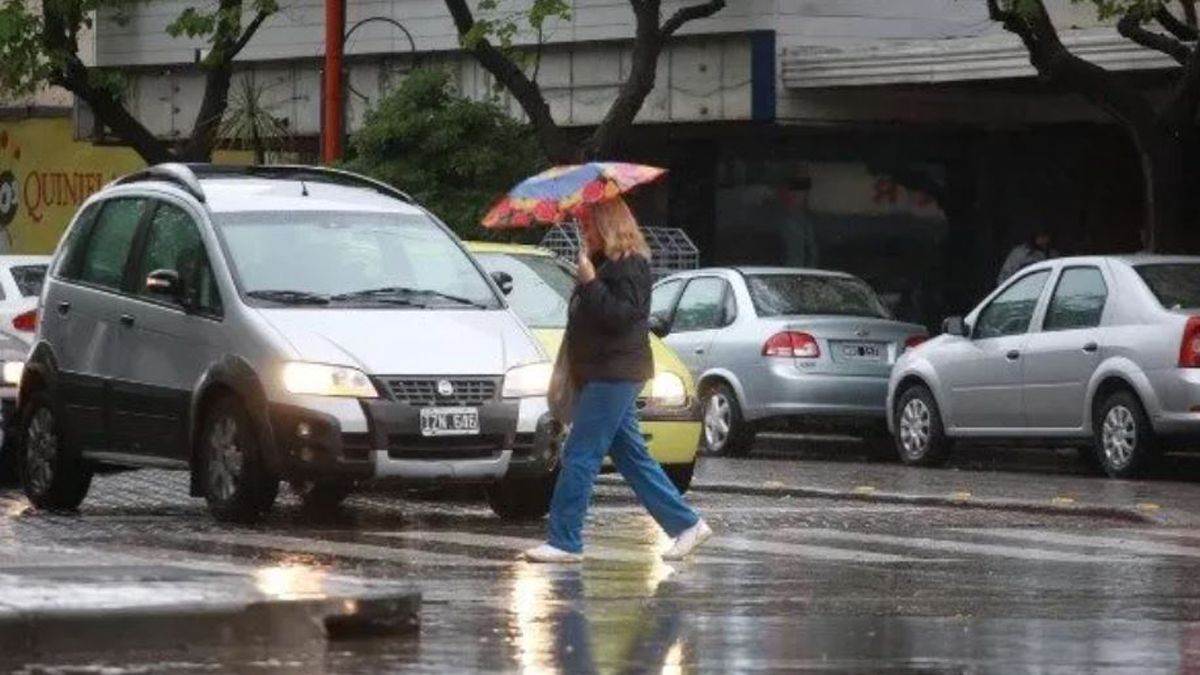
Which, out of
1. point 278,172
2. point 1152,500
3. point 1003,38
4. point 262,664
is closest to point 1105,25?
point 1003,38

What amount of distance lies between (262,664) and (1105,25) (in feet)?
72.2

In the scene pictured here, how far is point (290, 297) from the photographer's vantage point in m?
17.4

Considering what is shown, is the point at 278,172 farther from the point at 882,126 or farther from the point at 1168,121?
the point at 882,126

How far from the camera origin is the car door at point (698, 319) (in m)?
27.5

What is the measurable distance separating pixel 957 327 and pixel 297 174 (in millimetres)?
7829

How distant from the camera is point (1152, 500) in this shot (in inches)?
809

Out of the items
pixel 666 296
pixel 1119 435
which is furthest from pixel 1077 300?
pixel 666 296

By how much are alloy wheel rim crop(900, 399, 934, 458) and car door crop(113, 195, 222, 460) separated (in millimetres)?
8994

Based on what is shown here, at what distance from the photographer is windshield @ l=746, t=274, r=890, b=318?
89.7 feet

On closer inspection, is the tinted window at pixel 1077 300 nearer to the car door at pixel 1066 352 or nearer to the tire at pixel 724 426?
the car door at pixel 1066 352

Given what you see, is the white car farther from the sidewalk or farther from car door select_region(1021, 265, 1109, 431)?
the sidewalk

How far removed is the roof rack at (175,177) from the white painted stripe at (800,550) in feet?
11.9

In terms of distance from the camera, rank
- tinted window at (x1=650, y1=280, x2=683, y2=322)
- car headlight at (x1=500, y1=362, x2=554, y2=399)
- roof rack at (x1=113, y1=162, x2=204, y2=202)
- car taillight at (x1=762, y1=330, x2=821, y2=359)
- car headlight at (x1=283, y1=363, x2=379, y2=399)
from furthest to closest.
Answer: tinted window at (x1=650, y1=280, x2=683, y2=322)
car taillight at (x1=762, y1=330, x2=821, y2=359)
roof rack at (x1=113, y1=162, x2=204, y2=202)
car headlight at (x1=500, y1=362, x2=554, y2=399)
car headlight at (x1=283, y1=363, x2=379, y2=399)

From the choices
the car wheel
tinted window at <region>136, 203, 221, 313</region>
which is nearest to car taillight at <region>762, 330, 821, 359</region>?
the car wheel
